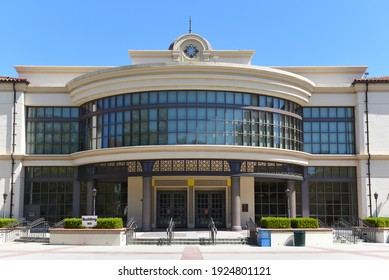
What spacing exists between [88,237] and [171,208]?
28.4ft

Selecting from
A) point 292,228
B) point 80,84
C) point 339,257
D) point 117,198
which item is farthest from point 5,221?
point 339,257

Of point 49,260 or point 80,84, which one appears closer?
point 49,260

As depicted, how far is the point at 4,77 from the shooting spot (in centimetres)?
3959

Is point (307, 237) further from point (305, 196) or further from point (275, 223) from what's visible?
point (305, 196)

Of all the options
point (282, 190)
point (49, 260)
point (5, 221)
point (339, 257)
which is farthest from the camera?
point (282, 190)

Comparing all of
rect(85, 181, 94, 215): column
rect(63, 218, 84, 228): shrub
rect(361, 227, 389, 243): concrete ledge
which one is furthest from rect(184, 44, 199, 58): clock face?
rect(361, 227, 389, 243): concrete ledge

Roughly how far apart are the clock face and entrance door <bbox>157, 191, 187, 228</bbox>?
34.7 ft

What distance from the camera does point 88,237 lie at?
2848 centimetres

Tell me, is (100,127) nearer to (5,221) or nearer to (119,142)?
(119,142)

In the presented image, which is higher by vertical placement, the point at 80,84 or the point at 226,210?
the point at 80,84

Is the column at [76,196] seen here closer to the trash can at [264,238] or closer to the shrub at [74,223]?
the shrub at [74,223]

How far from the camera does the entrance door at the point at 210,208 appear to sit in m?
35.8

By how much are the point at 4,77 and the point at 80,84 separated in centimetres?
744

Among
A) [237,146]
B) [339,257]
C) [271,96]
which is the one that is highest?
[271,96]
